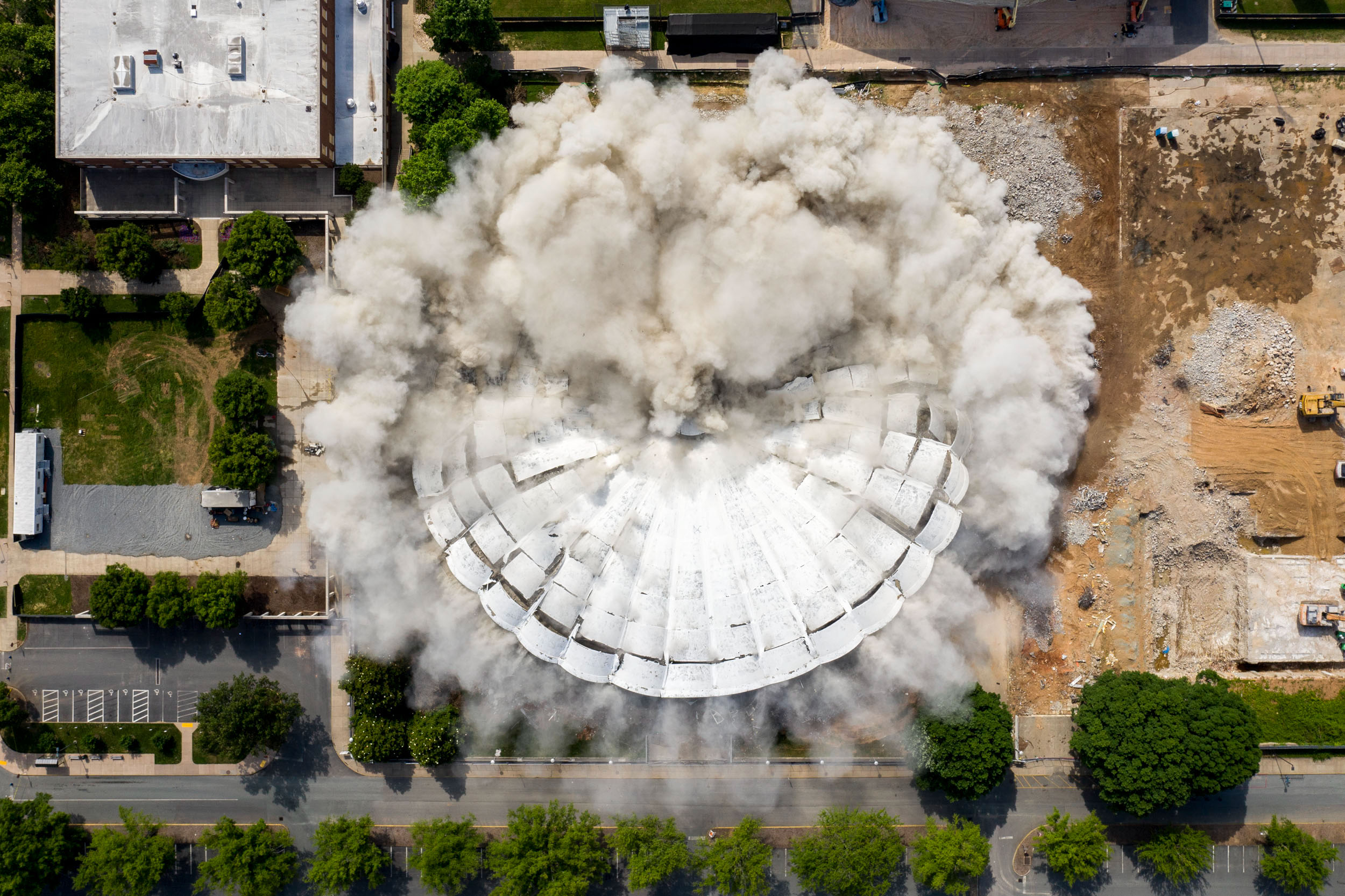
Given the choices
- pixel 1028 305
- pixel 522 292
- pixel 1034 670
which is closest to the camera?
pixel 522 292

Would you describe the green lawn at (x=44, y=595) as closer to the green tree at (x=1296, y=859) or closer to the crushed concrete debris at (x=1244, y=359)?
the crushed concrete debris at (x=1244, y=359)

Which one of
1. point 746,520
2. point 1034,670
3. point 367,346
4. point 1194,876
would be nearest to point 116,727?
point 367,346

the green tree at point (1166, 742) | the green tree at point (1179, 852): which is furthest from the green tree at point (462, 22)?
the green tree at point (1179, 852)

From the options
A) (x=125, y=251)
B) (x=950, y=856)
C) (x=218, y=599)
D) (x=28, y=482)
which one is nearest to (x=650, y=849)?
(x=950, y=856)

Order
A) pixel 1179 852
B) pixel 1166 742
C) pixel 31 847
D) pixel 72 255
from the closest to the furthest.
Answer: pixel 1166 742 → pixel 31 847 → pixel 1179 852 → pixel 72 255

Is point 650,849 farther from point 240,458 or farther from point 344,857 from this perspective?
point 240,458

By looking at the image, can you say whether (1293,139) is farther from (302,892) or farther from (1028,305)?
(302,892)
